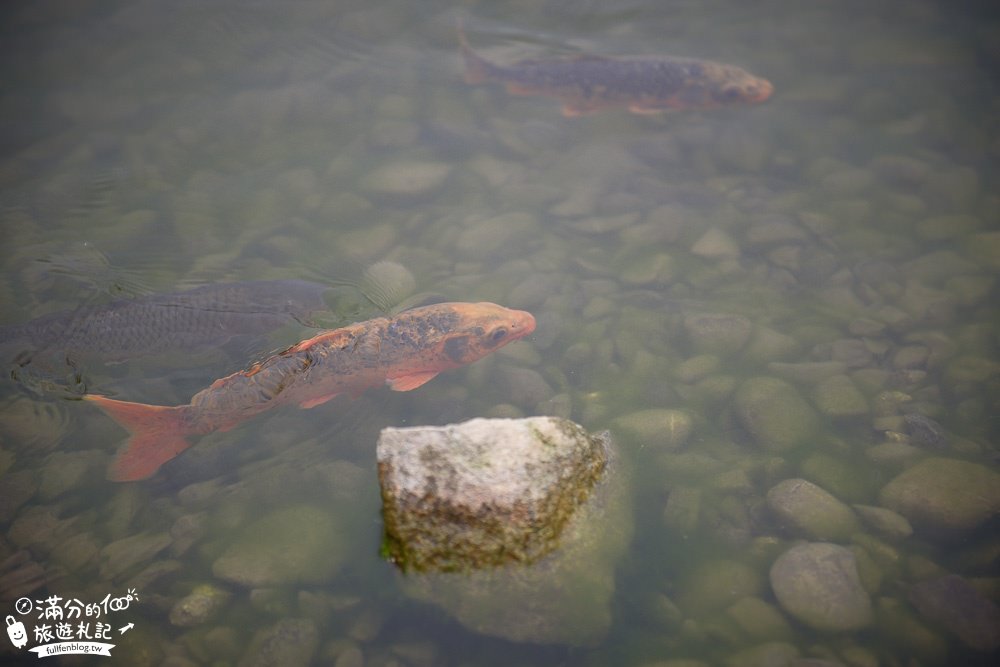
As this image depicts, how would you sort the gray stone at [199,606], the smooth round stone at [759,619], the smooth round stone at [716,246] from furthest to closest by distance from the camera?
the smooth round stone at [716,246], the gray stone at [199,606], the smooth round stone at [759,619]

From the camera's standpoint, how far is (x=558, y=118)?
7906mm

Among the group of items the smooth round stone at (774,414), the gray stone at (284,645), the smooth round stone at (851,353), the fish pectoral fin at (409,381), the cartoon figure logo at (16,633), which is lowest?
the cartoon figure logo at (16,633)

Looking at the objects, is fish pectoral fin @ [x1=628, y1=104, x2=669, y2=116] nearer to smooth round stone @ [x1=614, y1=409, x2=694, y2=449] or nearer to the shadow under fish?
smooth round stone @ [x1=614, y1=409, x2=694, y2=449]

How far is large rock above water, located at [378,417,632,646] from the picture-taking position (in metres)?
3.54

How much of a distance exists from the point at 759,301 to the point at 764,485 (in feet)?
6.62

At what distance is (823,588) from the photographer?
392cm

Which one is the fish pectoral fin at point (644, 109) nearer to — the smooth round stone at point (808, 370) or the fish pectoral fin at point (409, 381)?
the smooth round stone at point (808, 370)

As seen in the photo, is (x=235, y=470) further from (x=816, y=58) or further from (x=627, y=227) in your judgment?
(x=816, y=58)

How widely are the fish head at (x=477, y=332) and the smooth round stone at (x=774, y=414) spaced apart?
1922mm

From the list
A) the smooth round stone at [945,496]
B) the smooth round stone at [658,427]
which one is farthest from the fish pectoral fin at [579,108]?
the smooth round stone at [945,496]

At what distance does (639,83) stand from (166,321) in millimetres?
5893

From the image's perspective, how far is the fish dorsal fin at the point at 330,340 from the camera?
5.41 m

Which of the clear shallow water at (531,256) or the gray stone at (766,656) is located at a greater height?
the clear shallow water at (531,256)

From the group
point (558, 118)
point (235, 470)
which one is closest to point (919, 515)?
point (235, 470)
